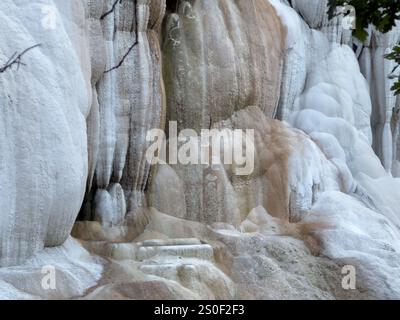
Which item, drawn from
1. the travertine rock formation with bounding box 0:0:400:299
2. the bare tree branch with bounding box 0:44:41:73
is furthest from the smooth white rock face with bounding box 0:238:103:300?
the bare tree branch with bounding box 0:44:41:73

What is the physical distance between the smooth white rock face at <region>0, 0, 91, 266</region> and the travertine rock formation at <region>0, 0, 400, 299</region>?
0.04 feet

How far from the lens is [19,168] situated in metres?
6.00

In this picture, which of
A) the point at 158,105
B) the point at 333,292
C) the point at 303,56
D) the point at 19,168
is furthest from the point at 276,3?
the point at 19,168

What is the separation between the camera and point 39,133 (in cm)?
613

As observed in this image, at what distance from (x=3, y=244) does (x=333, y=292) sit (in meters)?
3.08

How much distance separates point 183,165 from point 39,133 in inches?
112

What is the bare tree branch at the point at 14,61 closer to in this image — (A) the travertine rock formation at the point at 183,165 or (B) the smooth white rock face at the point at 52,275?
(A) the travertine rock formation at the point at 183,165

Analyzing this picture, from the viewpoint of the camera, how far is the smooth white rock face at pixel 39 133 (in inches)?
234

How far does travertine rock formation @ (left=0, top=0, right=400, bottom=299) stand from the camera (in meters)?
6.12

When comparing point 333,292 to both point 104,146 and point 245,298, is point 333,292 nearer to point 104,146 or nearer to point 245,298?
point 245,298

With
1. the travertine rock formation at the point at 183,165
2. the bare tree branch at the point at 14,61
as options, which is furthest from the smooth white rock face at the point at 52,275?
the bare tree branch at the point at 14,61

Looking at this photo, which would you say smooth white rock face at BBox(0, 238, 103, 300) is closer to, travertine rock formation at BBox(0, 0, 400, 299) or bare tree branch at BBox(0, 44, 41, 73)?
travertine rock formation at BBox(0, 0, 400, 299)

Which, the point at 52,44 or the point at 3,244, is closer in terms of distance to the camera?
the point at 3,244

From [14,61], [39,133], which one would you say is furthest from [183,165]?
[14,61]
